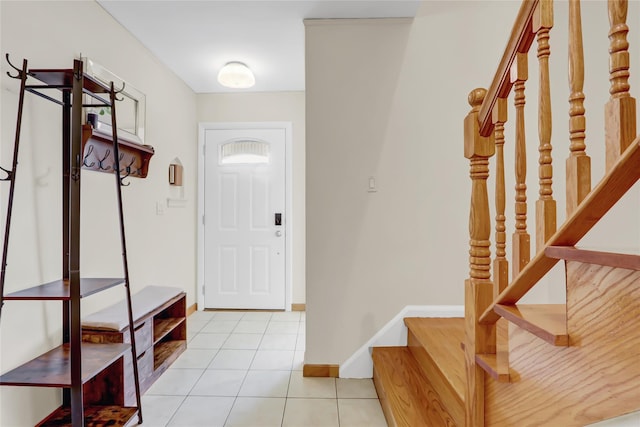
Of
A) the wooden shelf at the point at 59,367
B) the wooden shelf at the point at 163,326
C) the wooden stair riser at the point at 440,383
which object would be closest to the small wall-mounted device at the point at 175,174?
the wooden shelf at the point at 163,326

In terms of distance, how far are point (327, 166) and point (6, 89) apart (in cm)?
170

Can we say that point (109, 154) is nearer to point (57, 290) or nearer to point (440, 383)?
point (57, 290)

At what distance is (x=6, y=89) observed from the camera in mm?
1576

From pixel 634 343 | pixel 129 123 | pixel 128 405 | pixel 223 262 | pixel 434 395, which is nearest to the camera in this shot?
pixel 634 343

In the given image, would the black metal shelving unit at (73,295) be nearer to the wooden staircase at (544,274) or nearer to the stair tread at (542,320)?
the wooden staircase at (544,274)

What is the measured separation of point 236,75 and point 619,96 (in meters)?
2.94

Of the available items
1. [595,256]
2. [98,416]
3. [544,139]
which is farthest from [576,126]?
[98,416]

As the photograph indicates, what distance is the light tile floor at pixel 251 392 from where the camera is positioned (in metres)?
1.91

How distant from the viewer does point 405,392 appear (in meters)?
1.80

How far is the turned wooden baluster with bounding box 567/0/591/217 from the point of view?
0.85 m

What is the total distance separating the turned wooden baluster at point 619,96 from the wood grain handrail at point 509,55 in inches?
11.2

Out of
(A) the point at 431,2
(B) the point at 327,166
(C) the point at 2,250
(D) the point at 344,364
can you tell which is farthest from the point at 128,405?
(A) the point at 431,2

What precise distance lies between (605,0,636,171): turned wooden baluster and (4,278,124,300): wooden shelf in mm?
1904

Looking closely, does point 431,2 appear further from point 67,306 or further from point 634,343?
point 67,306
